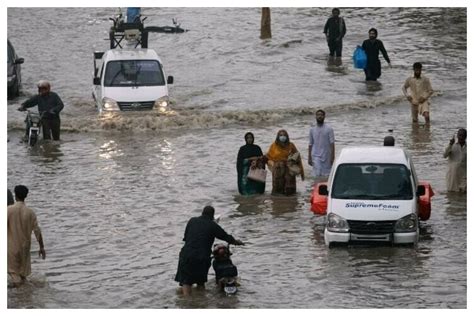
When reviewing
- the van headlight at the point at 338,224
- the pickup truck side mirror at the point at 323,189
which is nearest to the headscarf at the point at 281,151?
the pickup truck side mirror at the point at 323,189

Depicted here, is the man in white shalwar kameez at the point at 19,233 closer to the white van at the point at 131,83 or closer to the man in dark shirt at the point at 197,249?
the man in dark shirt at the point at 197,249

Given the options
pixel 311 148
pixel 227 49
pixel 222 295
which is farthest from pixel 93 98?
pixel 222 295

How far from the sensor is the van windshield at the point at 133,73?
32.2 m

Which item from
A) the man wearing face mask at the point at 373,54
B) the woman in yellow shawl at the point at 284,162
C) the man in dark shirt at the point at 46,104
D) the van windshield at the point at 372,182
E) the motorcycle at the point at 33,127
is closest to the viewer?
the van windshield at the point at 372,182

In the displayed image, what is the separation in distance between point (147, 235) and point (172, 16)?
98.5ft

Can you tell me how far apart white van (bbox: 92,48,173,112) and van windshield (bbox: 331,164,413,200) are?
480 inches

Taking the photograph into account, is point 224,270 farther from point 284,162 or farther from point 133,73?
point 133,73

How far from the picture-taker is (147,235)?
21.1 metres

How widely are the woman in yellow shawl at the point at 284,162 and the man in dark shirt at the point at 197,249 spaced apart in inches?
227

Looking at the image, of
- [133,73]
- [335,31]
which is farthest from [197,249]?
[335,31]

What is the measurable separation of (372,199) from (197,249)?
3.50 metres

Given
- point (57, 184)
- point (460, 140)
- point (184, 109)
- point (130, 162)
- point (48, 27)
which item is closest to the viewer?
point (460, 140)

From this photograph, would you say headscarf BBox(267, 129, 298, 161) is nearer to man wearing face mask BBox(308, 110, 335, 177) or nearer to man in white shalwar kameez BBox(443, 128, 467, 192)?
man wearing face mask BBox(308, 110, 335, 177)

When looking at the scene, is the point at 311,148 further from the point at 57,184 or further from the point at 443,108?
the point at 443,108
